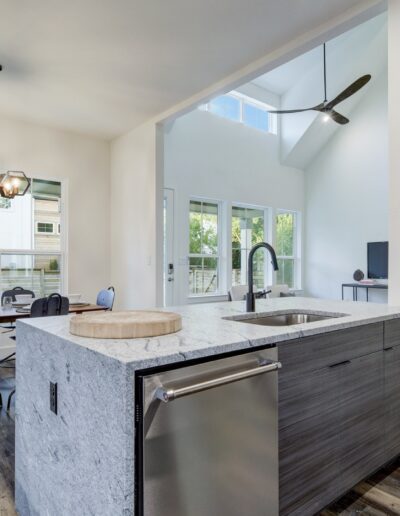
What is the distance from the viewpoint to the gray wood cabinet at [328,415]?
1.48 m

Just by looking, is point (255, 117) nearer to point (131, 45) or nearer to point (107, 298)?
point (131, 45)

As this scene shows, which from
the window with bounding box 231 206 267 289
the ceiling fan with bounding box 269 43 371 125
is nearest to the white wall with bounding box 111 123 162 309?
the ceiling fan with bounding box 269 43 371 125

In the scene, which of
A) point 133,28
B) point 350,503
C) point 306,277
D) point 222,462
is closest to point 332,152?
point 306,277

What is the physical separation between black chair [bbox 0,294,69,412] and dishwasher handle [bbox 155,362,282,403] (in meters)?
2.32

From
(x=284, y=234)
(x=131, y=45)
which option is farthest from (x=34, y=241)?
(x=284, y=234)

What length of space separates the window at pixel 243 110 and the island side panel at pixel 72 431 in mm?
5583

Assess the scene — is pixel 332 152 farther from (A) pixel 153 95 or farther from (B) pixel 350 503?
(B) pixel 350 503

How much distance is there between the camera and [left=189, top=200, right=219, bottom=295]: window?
20.2 feet

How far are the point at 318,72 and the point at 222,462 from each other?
23.0 ft

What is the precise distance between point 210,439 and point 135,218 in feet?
13.1

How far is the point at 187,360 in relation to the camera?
1.15 m

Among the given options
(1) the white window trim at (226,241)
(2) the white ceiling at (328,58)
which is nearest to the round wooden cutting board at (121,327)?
(1) the white window trim at (226,241)

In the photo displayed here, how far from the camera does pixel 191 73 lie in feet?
11.7

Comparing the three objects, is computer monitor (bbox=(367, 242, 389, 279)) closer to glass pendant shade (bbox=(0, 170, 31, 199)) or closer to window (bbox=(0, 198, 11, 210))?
glass pendant shade (bbox=(0, 170, 31, 199))
